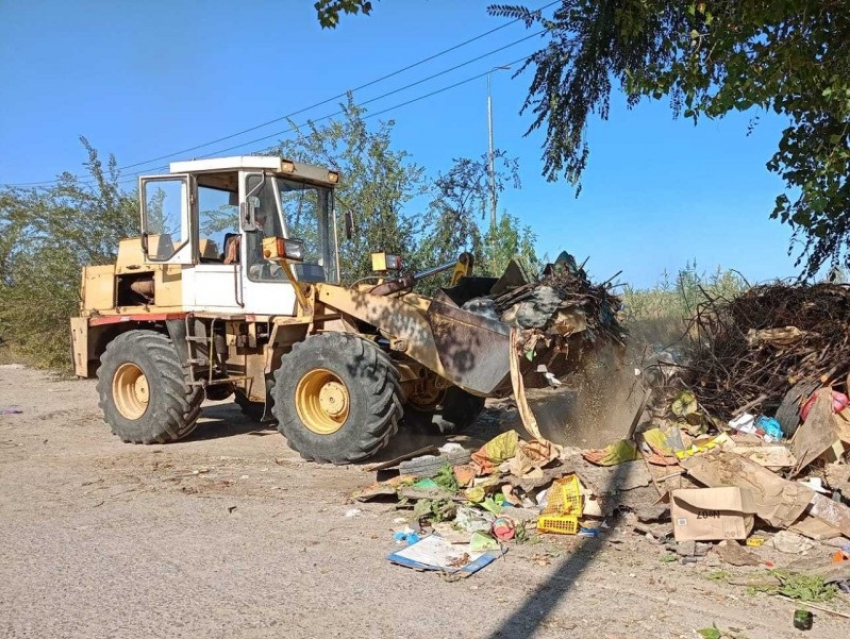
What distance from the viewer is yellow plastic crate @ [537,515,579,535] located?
Answer: 4.57 meters

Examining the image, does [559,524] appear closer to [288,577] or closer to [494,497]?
[494,497]

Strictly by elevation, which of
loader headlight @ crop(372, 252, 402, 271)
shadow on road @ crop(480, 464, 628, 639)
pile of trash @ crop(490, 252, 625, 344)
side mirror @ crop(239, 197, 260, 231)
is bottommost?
shadow on road @ crop(480, 464, 628, 639)

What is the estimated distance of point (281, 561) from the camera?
168 inches

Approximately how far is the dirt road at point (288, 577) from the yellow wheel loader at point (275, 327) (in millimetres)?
792

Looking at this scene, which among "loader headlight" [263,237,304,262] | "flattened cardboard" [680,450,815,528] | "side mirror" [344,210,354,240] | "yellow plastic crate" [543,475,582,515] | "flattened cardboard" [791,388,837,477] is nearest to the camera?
"flattened cardboard" [680,450,815,528]

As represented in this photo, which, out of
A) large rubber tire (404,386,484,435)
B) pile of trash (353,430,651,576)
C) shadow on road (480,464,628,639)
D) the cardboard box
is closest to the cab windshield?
large rubber tire (404,386,484,435)

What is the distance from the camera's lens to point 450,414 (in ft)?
25.4

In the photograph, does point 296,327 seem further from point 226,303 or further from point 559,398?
point 559,398

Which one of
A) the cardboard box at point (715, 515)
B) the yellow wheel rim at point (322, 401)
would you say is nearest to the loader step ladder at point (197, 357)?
the yellow wheel rim at point (322, 401)

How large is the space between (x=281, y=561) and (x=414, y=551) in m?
0.80

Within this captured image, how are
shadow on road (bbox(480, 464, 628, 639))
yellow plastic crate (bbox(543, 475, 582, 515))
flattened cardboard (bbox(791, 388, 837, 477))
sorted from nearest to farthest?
1. shadow on road (bbox(480, 464, 628, 639))
2. yellow plastic crate (bbox(543, 475, 582, 515))
3. flattened cardboard (bbox(791, 388, 837, 477))

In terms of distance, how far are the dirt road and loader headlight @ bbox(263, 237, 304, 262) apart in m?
1.94

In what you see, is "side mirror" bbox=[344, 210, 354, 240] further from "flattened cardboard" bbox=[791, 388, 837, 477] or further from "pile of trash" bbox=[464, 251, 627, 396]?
"flattened cardboard" bbox=[791, 388, 837, 477]

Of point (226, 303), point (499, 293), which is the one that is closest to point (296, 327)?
point (226, 303)
